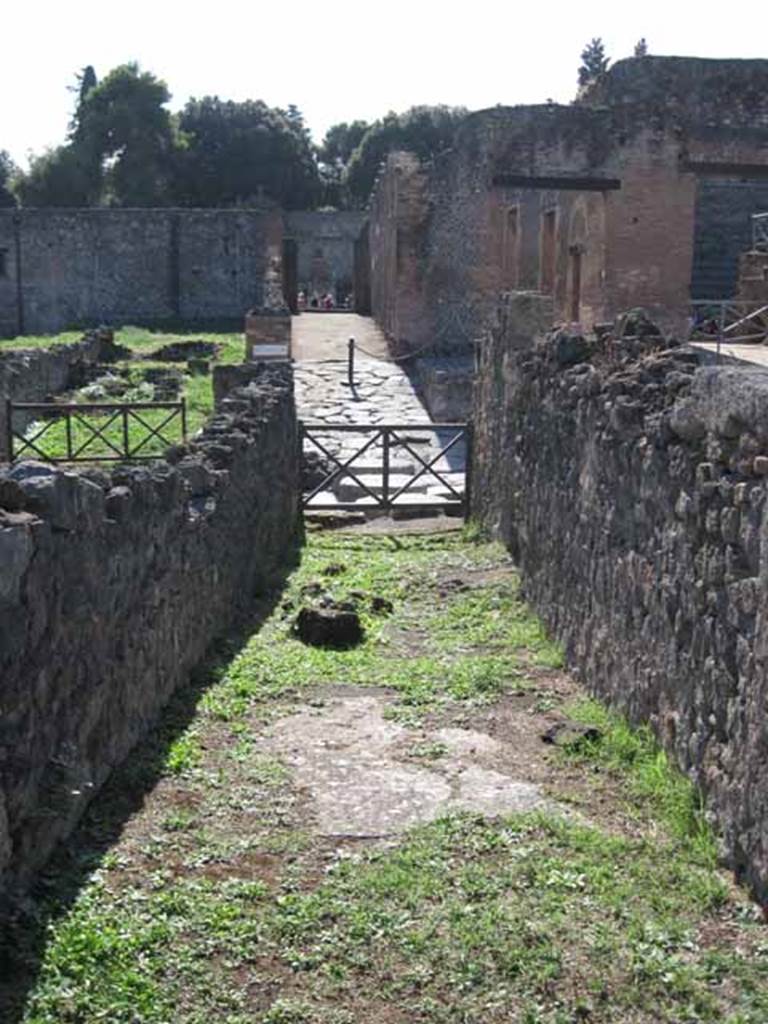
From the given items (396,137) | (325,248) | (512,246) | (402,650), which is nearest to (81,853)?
(402,650)

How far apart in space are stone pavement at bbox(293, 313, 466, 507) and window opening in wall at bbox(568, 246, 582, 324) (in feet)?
9.76

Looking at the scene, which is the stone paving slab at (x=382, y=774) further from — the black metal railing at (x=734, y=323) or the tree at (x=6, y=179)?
the tree at (x=6, y=179)

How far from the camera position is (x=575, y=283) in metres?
21.8

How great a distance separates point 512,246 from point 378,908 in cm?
2150

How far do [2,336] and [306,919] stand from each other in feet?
124

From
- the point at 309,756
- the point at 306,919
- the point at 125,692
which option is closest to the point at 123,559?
the point at 125,692

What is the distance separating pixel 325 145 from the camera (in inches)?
2643

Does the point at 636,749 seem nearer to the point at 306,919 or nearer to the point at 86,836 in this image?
the point at 306,919

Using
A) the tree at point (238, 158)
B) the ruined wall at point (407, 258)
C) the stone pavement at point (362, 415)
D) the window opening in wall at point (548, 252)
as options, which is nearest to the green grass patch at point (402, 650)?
the stone pavement at point (362, 415)

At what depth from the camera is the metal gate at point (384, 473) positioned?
49.7 feet

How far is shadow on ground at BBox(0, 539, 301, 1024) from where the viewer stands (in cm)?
409

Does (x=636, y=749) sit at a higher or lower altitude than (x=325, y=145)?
lower

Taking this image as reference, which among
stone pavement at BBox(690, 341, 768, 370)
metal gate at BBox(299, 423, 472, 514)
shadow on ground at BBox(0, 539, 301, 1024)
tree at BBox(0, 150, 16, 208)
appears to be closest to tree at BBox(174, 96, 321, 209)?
tree at BBox(0, 150, 16, 208)

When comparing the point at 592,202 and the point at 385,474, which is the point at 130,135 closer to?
the point at 592,202
